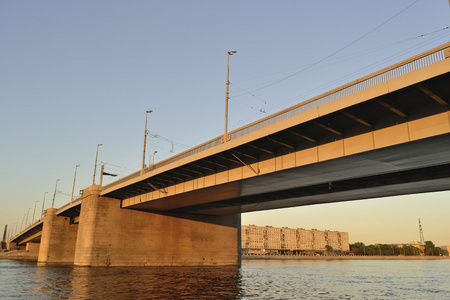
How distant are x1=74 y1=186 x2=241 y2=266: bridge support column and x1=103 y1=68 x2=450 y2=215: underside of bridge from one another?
511cm

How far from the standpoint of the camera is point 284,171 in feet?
86.7

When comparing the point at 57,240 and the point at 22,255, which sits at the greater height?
the point at 57,240

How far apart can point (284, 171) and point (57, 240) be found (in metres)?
61.0

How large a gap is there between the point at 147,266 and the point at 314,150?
35.6 metres

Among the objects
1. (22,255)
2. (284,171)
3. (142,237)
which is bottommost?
(22,255)

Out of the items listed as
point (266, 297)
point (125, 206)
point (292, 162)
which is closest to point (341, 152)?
point (292, 162)

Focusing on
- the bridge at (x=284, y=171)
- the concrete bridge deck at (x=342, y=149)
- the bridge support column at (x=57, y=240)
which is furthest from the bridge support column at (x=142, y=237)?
the bridge support column at (x=57, y=240)

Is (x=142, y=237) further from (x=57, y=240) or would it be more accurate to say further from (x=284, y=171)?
(x=284, y=171)

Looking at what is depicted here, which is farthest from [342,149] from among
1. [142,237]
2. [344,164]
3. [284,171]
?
[142,237]

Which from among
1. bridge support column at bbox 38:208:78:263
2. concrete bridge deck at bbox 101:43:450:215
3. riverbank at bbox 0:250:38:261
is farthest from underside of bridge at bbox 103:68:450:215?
riverbank at bbox 0:250:38:261

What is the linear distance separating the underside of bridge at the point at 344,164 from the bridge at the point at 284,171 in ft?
0.26

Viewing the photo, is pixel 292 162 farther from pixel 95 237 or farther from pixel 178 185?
pixel 95 237

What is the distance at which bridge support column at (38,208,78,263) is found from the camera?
6944 cm

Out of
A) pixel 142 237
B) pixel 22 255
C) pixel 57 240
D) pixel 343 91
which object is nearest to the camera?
pixel 343 91
